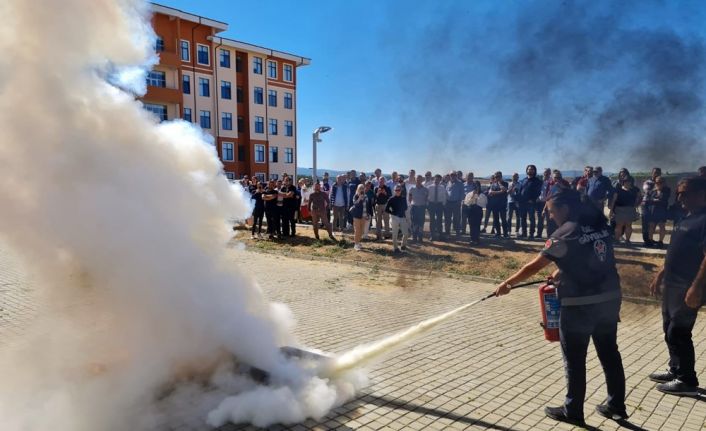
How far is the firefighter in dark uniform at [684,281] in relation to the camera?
4484mm

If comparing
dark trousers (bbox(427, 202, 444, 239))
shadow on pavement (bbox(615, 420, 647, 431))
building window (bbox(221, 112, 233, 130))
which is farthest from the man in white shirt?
building window (bbox(221, 112, 233, 130))

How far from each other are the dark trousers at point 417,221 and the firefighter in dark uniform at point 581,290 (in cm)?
886

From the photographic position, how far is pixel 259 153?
51281 millimetres

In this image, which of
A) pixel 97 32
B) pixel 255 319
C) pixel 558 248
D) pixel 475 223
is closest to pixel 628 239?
pixel 475 223

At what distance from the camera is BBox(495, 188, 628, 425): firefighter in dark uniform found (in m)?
3.81

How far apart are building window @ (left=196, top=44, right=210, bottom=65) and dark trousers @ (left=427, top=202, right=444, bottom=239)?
36.9 metres

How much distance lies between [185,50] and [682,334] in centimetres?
4406

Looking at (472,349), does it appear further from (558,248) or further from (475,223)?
(475,223)

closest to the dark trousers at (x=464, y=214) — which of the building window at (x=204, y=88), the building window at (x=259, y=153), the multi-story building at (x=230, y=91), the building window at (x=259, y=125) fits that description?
the multi-story building at (x=230, y=91)

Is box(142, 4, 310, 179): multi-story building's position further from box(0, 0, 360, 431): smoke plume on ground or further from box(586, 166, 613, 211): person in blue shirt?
box(0, 0, 360, 431): smoke plume on ground

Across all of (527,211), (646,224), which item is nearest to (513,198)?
(527,211)

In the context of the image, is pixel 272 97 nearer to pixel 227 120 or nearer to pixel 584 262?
pixel 227 120

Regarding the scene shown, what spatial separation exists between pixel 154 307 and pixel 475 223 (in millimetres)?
9270

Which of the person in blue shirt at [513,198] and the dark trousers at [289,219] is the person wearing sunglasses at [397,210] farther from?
the dark trousers at [289,219]
